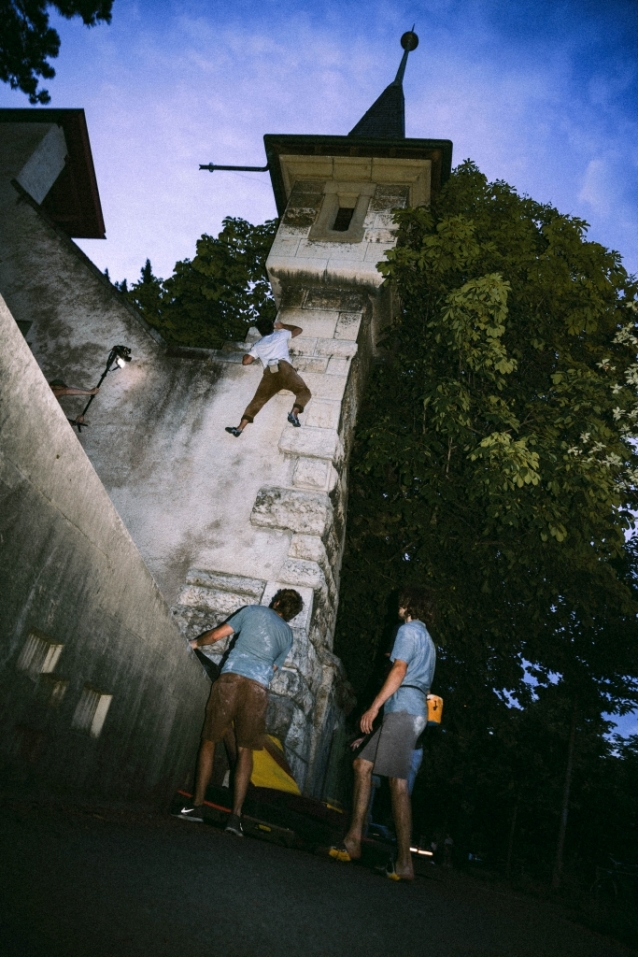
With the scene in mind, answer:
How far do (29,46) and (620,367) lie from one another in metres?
12.2

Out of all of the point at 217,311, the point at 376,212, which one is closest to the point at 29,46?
the point at 217,311

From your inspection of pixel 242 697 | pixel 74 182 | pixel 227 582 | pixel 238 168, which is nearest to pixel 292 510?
pixel 227 582

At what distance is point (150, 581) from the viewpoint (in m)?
3.04

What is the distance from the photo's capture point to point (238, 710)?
3.84m

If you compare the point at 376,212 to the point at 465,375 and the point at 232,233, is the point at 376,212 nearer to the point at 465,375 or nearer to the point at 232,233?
the point at 465,375

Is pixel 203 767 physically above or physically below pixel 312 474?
below

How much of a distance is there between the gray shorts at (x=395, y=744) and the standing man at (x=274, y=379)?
411 centimetres

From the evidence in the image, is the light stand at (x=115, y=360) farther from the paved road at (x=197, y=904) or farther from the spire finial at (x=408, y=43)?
the spire finial at (x=408, y=43)

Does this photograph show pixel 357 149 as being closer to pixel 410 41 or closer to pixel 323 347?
pixel 323 347

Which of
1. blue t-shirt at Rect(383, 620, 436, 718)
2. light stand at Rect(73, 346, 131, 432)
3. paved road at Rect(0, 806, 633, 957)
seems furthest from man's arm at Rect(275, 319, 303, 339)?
paved road at Rect(0, 806, 633, 957)

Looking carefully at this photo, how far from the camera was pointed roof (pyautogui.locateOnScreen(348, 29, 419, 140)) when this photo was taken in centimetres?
1185

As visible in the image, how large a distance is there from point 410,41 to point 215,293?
40.4 feet

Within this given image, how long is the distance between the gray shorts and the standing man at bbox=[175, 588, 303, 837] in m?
0.79

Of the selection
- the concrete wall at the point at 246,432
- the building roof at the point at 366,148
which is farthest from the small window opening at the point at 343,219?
the building roof at the point at 366,148
